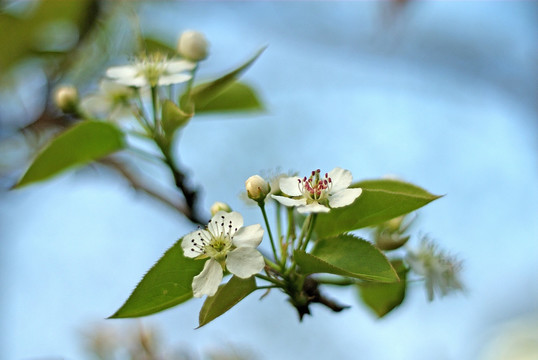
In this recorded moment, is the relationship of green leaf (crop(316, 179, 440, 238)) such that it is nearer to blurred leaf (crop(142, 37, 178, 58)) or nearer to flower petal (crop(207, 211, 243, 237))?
flower petal (crop(207, 211, 243, 237))

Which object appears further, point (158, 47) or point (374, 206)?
point (158, 47)

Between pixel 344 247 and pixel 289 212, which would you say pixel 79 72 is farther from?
pixel 344 247

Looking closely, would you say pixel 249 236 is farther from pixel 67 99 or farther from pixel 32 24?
pixel 32 24

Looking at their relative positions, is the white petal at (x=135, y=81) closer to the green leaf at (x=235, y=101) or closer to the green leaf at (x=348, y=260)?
the green leaf at (x=235, y=101)

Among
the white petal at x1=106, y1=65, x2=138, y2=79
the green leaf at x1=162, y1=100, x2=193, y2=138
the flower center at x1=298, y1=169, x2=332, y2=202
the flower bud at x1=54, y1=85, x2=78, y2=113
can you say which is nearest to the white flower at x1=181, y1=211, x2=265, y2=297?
the flower center at x1=298, y1=169, x2=332, y2=202

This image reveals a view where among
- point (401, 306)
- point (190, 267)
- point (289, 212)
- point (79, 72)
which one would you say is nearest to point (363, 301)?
point (401, 306)

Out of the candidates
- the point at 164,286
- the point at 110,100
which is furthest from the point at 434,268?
the point at 110,100
